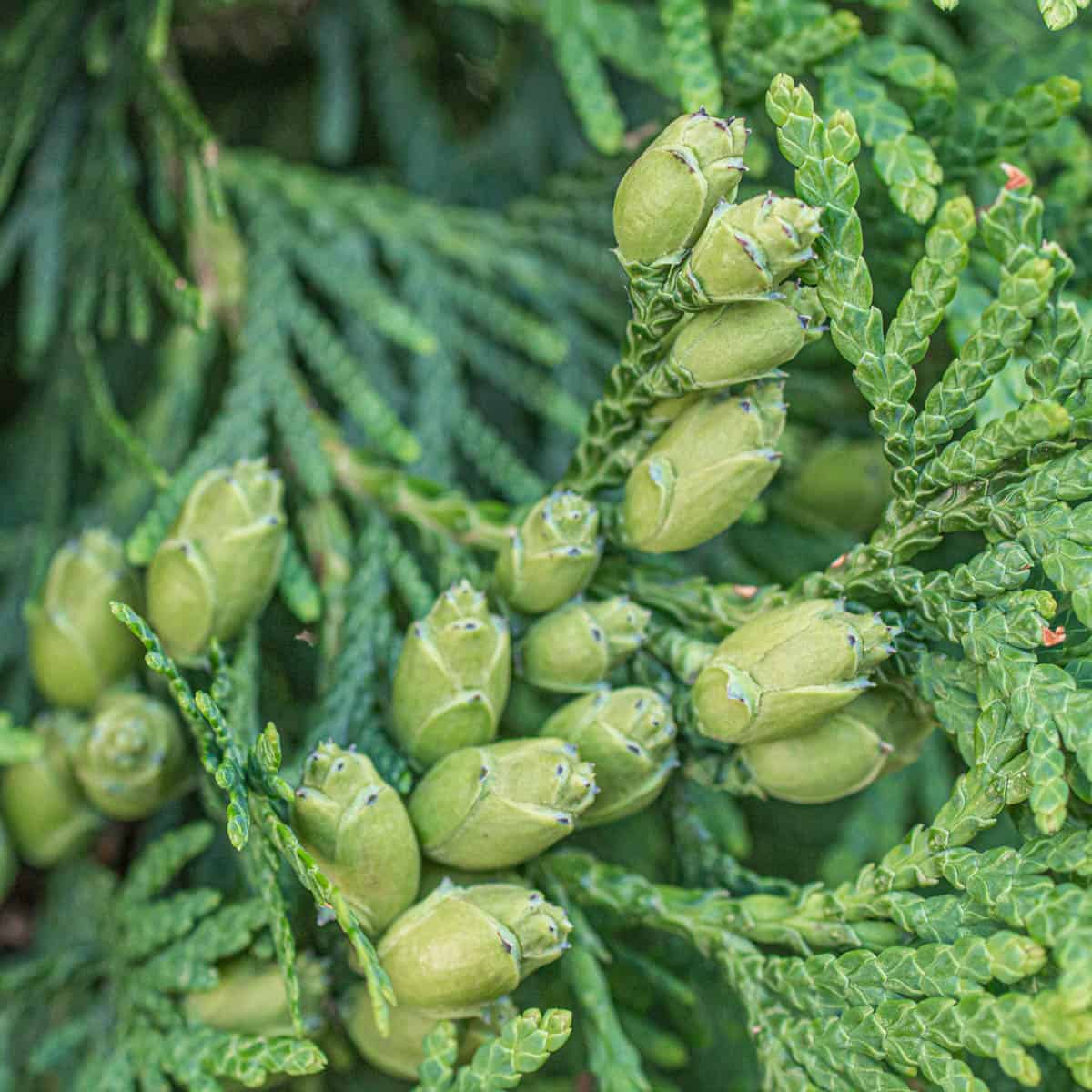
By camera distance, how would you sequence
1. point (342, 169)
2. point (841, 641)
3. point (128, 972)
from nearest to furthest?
1. point (841, 641)
2. point (128, 972)
3. point (342, 169)

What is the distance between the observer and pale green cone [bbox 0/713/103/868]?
187 centimetres

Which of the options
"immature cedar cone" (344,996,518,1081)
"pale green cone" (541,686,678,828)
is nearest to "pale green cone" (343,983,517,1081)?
"immature cedar cone" (344,996,518,1081)

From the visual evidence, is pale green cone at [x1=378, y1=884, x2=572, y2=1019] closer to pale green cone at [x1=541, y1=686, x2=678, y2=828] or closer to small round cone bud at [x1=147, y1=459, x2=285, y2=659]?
pale green cone at [x1=541, y1=686, x2=678, y2=828]

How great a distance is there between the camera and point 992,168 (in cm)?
175

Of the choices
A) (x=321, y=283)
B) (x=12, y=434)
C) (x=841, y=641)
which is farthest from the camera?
(x=12, y=434)

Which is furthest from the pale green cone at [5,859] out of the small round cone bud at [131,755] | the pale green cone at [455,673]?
the pale green cone at [455,673]

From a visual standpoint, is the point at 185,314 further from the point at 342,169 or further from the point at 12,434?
the point at 342,169

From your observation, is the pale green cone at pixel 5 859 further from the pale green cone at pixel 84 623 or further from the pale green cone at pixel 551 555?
the pale green cone at pixel 551 555

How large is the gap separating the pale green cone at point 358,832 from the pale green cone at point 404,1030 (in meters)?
0.14

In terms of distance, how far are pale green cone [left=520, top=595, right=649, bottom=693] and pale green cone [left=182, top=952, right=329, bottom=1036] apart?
0.47 meters

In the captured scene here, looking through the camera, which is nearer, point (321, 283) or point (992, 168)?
point (992, 168)

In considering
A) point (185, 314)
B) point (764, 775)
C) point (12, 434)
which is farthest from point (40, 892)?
point (764, 775)

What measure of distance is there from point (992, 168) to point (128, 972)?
175cm

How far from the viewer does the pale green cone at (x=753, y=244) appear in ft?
4.00
